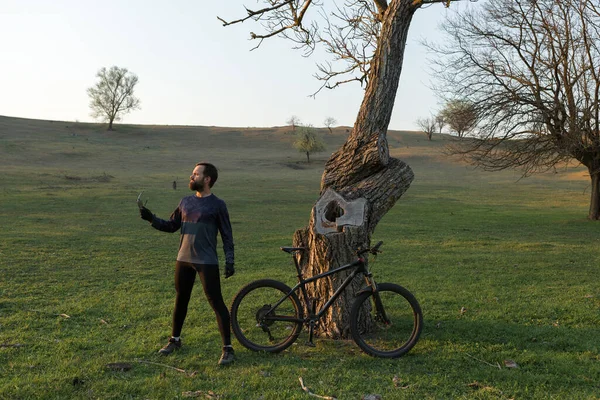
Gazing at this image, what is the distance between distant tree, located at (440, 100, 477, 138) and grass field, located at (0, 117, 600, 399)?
3.75m

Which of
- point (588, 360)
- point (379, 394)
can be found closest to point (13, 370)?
point (379, 394)

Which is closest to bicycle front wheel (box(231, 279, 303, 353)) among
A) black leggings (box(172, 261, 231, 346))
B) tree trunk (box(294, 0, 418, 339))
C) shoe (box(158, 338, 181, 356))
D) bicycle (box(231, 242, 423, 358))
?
bicycle (box(231, 242, 423, 358))

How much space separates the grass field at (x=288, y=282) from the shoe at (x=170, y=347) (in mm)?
122

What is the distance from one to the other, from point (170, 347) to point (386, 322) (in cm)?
248

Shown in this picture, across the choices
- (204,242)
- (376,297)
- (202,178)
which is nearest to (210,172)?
(202,178)

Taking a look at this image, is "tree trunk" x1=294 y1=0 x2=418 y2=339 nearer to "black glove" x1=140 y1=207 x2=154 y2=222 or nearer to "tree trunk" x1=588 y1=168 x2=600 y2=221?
"black glove" x1=140 y1=207 x2=154 y2=222

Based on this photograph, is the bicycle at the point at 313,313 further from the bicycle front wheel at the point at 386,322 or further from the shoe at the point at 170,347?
the shoe at the point at 170,347

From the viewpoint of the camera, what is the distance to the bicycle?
561cm

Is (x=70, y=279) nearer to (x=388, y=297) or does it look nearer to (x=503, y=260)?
(x=388, y=297)

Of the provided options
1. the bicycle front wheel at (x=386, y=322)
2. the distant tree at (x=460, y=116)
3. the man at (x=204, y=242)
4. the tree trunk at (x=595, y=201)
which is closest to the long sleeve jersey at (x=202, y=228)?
the man at (x=204, y=242)

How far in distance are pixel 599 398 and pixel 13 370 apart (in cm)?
554

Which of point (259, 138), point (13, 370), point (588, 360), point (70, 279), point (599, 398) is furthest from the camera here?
point (259, 138)

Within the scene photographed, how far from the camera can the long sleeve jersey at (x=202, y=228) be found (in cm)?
554

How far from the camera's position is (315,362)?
17.8 ft
